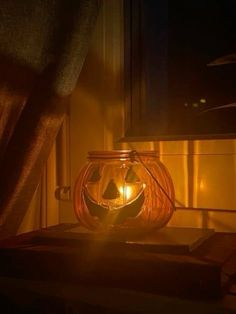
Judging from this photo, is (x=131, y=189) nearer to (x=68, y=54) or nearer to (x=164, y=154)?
(x=164, y=154)

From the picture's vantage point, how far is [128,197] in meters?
0.81

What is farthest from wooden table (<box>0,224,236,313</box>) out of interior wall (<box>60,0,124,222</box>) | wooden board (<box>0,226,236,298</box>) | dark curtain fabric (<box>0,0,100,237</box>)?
interior wall (<box>60,0,124,222</box>)

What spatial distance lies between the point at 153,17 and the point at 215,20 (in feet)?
0.57

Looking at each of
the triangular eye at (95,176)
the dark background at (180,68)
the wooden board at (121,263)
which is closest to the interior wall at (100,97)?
the dark background at (180,68)

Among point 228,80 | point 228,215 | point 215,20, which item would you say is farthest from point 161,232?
point 215,20

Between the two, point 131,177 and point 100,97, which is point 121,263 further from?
point 100,97

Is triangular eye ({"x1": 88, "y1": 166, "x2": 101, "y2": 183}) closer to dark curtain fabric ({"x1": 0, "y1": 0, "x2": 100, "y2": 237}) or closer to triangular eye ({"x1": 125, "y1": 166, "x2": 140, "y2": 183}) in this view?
triangular eye ({"x1": 125, "y1": 166, "x2": 140, "y2": 183})

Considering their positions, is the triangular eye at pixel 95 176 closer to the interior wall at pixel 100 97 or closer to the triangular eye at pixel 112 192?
the triangular eye at pixel 112 192

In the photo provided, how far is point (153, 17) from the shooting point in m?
1.09

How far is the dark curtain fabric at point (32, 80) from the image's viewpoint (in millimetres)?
869

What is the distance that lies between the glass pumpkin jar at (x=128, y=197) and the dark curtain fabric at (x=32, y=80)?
230 mm

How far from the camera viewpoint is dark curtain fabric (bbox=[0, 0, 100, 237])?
34.2 inches

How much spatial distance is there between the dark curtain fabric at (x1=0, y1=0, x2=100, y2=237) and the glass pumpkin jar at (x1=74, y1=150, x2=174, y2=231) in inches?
9.1

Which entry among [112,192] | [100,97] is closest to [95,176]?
[112,192]
